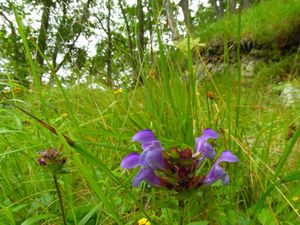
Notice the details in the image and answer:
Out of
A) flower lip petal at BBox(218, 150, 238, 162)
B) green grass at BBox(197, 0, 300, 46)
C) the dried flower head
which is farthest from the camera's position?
green grass at BBox(197, 0, 300, 46)

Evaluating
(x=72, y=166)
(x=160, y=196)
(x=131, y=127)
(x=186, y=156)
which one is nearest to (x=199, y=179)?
(x=186, y=156)

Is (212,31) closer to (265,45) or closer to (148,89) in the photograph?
(265,45)

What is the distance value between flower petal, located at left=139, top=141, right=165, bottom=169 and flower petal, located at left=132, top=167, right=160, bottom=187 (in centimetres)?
1

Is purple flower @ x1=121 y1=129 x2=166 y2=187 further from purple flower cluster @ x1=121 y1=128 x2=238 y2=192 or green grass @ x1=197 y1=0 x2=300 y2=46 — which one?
green grass @ x1=197 y1=0 x2=300 y2=46

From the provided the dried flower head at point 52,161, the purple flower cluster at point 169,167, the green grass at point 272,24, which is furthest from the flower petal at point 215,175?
the green grass at point 272,24

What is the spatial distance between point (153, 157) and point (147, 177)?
0.12 ft

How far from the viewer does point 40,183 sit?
1.03m

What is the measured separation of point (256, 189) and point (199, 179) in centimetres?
46

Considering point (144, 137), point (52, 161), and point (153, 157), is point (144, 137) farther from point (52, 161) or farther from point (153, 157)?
point (52, 161)

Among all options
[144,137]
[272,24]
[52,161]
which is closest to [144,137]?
[144,137]

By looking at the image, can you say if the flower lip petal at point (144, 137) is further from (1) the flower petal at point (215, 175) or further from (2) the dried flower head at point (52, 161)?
(2) the dried flower head at point (52, 161)

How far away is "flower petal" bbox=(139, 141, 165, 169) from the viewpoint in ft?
1.50

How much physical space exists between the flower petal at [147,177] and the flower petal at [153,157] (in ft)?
0.03

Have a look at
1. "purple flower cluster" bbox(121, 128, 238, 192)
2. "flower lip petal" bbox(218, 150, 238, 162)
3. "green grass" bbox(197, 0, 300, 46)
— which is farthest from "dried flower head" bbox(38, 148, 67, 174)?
"green grass" bbox(197, 0, 300, 46)
